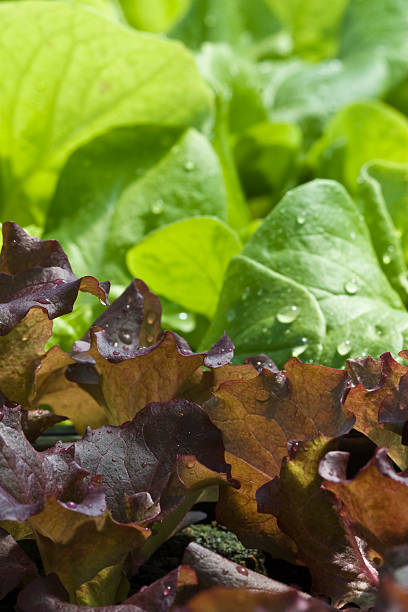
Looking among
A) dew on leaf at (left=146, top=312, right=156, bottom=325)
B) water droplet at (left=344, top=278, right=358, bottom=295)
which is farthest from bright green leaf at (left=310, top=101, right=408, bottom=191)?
dew on leaf at (left=146, top=312, right=156, bottom=325)

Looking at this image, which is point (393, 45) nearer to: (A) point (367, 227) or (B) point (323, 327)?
(A) point (367, 227)

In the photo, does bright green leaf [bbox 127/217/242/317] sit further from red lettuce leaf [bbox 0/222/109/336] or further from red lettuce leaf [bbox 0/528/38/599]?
red lettuce leaf [bbox 0/528/38/599]

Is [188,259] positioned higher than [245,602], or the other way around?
[245,602]

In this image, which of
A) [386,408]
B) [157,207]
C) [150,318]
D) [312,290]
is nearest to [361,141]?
[157,207]

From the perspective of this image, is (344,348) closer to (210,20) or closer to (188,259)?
(188,259)

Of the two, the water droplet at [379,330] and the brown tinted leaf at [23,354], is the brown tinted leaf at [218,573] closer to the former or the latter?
the brown tinted leaf at [23,354]
